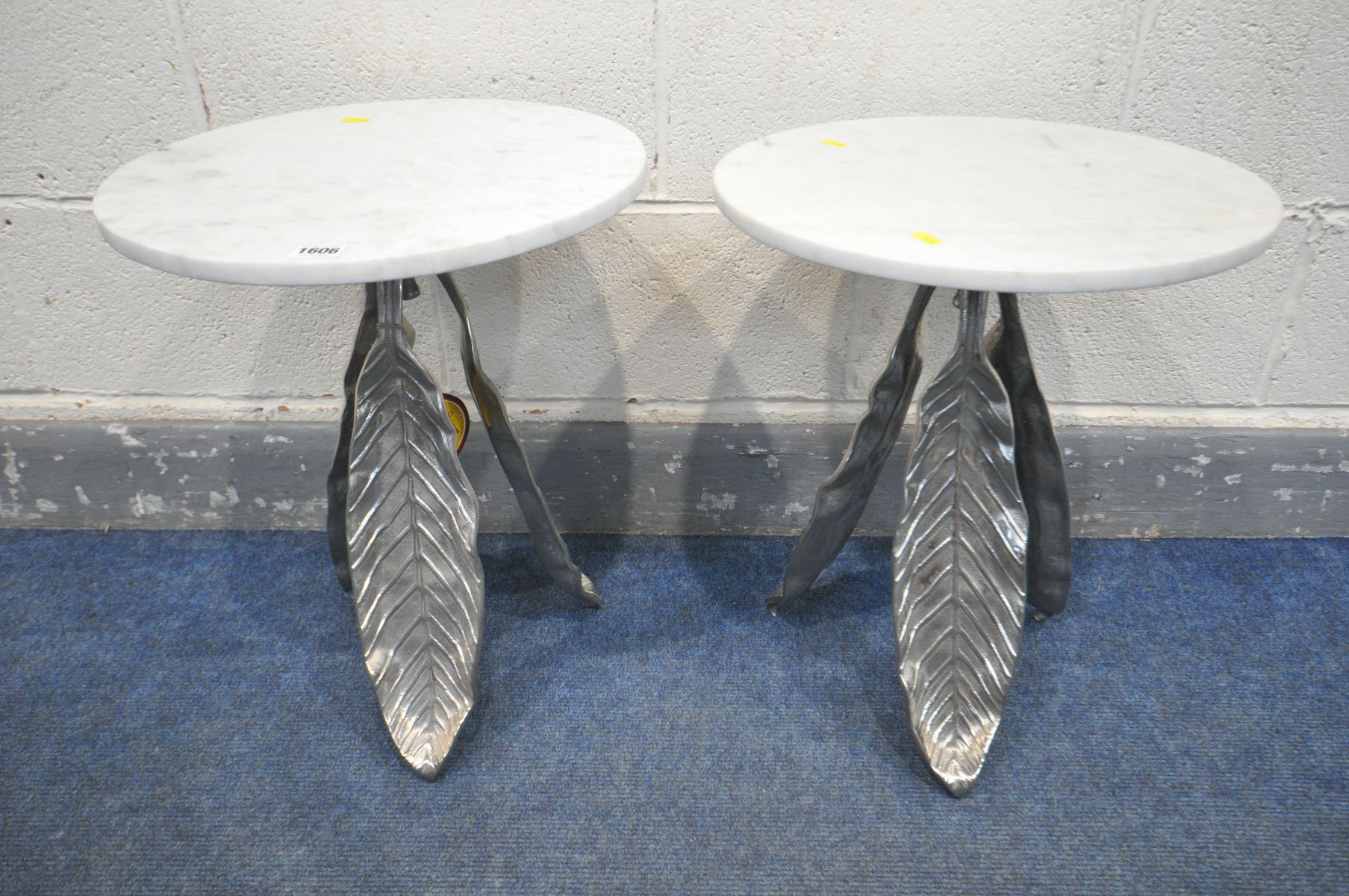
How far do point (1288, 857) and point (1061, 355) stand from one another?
33.3 inches

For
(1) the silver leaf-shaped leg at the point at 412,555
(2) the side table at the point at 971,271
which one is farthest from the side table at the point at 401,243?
(2) the side table at the point at 971,271

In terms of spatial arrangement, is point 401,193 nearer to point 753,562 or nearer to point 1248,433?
point 753,562

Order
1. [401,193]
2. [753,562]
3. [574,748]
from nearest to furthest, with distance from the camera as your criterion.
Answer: [401,193] < [574,748] < [753,562]

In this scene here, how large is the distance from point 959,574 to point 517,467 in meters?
0.68

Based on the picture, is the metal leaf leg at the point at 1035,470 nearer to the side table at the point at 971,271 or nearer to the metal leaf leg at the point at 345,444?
the side table at the point at 971,271

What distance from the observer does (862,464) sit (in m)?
1.43

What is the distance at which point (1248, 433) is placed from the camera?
1.76 meters

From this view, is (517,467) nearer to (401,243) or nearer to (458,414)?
(458,414)

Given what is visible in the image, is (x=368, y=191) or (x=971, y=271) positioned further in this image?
(x=368, y=191)

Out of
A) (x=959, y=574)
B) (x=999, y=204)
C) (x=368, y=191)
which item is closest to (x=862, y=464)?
(x=959, y=574)

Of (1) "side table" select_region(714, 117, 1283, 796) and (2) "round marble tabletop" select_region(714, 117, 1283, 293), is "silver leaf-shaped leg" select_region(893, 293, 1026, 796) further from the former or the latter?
(2) "round marble tabletop" select_region(714, 117, 1283, 293)

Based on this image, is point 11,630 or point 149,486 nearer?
point 11,630

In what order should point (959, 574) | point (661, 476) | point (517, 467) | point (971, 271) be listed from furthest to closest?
1. point (661, 476)
2. point (517, 467)
3. point (959, 574)
4. point (971, 271)

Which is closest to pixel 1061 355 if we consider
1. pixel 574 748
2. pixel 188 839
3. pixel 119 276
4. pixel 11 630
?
pixel 574 748
